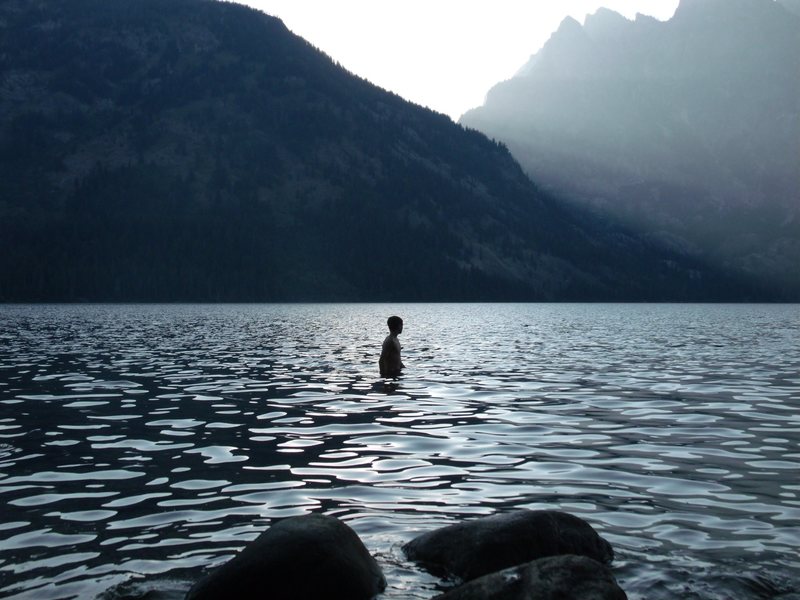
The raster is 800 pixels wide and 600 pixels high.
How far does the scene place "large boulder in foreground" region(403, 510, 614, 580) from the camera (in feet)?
32.3

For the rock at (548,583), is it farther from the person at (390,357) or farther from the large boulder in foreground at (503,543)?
the person at (390,357)

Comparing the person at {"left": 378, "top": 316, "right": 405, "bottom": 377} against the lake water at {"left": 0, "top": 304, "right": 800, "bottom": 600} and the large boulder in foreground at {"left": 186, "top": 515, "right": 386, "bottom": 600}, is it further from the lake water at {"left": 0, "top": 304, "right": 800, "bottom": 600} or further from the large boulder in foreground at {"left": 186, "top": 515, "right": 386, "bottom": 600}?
the large boulder in foreground at {"left": 186, "top": 515, "right": 386, "bottom": 600}

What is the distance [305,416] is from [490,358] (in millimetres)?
22379

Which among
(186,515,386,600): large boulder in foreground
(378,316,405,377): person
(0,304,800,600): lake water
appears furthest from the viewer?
(378,316,405,377): person

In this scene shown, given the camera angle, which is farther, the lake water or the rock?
the lake water

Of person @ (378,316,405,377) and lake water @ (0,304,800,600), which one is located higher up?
person @ (378,316,405,377)

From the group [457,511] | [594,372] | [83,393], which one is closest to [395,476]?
[457,511]

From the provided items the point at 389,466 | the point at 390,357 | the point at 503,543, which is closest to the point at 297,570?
the point at 503,543

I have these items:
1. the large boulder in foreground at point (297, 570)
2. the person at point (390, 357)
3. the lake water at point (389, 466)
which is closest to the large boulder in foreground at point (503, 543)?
the lake water at point (389, 466)

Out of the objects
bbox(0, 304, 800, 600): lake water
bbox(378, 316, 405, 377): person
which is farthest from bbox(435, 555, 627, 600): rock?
bbox(378, 316, 405, 377): person

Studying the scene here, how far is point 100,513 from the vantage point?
12.2 m

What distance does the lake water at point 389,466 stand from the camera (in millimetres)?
10109

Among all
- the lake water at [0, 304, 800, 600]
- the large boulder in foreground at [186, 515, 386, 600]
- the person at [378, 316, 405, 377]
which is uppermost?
the person at [378, 316, 405, 377]

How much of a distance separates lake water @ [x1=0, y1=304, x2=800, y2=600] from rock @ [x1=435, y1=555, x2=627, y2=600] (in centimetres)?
104
